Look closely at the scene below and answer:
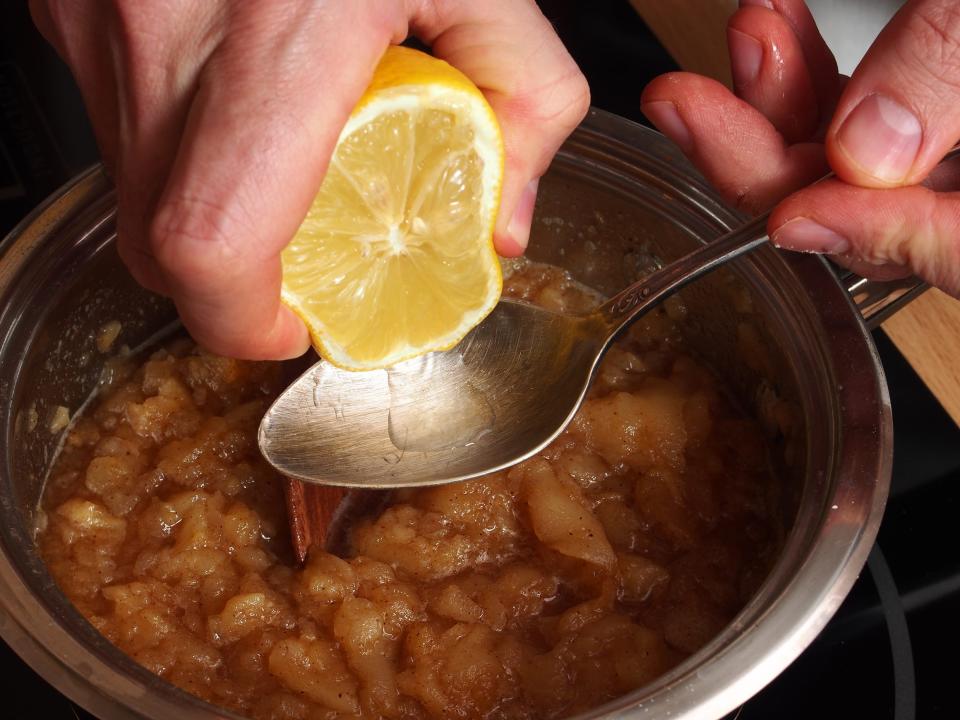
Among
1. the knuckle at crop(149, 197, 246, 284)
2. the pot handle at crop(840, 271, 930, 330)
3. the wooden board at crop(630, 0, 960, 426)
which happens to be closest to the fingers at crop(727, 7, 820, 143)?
the pot handle at crop(840, 271, 930, 330)

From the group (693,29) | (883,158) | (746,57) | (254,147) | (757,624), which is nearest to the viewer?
(254,147)

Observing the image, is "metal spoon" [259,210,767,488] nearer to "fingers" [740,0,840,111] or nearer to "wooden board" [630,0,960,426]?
"fingers" [740,0,840,111]

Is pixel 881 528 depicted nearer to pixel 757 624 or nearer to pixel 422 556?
pixel 757 624

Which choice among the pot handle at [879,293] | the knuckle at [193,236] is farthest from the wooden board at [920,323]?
the knuckle at [193,236]

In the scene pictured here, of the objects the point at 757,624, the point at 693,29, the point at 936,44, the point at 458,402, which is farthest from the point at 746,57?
the point at 757,624

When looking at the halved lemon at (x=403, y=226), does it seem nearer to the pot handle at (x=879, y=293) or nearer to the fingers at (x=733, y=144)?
the fingers at (x=733, y=144)

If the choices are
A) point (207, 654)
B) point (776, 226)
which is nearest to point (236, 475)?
point (207, 654)
